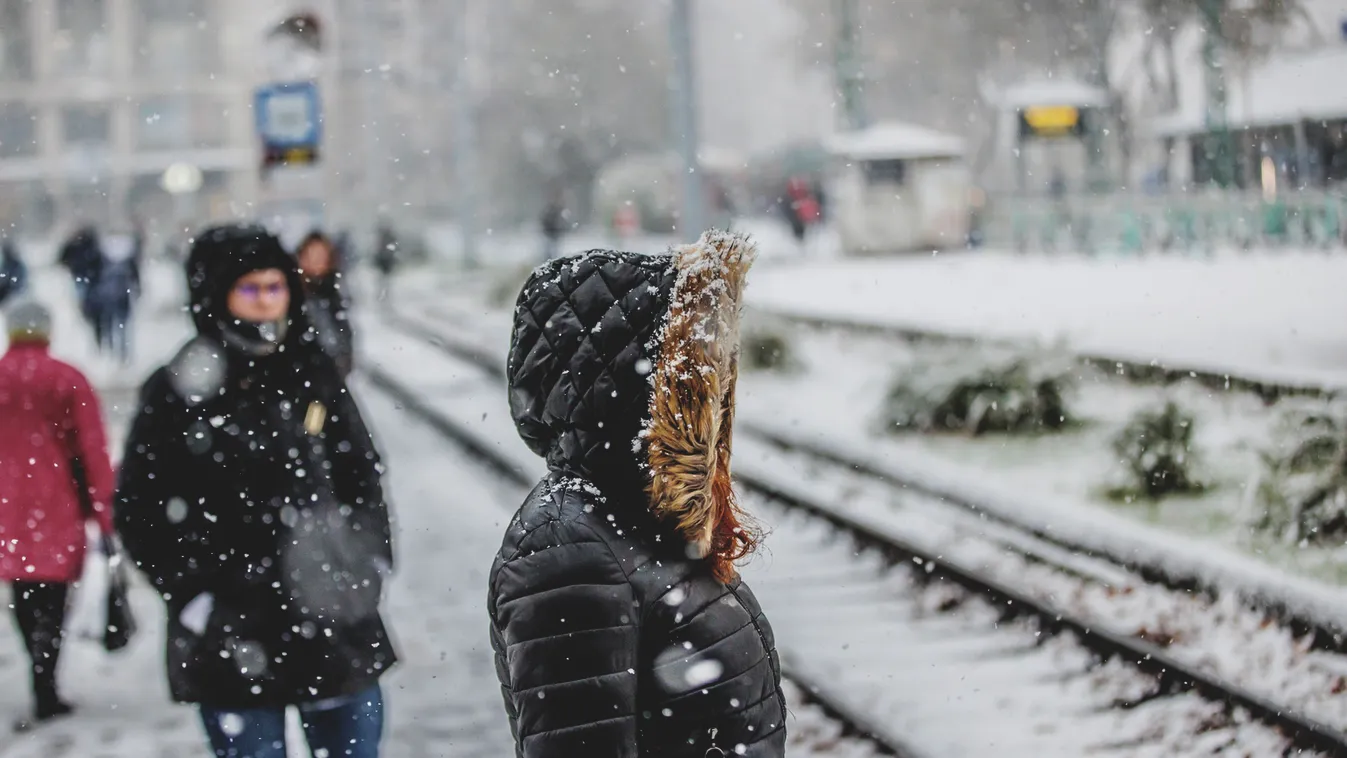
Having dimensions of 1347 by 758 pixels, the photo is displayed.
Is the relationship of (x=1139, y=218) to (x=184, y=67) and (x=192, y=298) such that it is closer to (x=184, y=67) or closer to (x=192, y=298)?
(x=192, y=298)

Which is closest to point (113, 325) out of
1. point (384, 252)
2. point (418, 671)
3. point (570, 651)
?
point (384, 252)

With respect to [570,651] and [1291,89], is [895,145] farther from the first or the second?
[570,651]

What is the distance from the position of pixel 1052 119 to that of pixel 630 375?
91.5ft

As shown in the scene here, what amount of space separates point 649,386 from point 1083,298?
18.5 meters

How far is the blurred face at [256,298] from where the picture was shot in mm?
3650

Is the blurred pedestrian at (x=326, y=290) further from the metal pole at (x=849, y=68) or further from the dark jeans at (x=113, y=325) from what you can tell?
the metal pole at (x=849, y=68)

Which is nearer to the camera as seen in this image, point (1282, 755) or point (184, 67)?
point (1282, 755)

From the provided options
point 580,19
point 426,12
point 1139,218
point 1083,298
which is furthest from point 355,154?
point 1083,298

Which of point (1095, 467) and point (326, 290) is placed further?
point (326, 290)

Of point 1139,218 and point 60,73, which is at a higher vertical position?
point 60,73

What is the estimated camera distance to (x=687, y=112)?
15.2 meters

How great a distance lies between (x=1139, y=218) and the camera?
85.6 ft

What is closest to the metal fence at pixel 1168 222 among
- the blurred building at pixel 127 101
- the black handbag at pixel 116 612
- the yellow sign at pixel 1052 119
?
the yellow sign at pixel 1052 119

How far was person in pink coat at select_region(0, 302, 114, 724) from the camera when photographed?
544 centimetres
